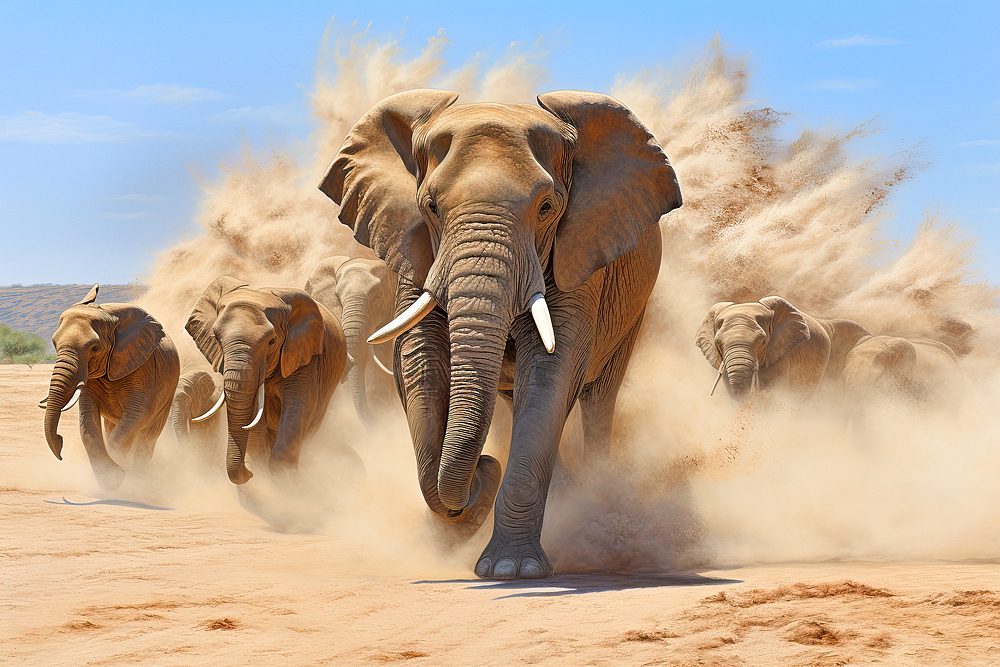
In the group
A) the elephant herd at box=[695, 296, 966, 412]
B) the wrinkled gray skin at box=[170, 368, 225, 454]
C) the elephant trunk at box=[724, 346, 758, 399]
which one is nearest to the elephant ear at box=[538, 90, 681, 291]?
the elephant trunk at box=[724, 346, 758, 399]

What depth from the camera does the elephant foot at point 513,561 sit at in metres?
5.51

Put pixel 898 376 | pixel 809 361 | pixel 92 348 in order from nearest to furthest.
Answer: pixel 92 348 < pixel 809 361 < pixel 898 376

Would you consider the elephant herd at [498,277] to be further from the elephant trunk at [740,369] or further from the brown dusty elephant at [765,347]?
the brown dusty elephant at [765,347]

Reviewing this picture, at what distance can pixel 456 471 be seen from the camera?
551cm

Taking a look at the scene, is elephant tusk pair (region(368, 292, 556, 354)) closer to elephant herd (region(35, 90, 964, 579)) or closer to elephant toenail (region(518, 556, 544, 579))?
elephant herd (region(35, 90, 964, 579))

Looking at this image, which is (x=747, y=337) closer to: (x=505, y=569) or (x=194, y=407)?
(x=505, y=569)

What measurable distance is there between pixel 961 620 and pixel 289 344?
7.24 metres

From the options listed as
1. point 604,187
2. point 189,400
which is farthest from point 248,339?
point 189,400

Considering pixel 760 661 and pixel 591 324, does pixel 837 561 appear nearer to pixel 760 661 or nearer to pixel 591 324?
pixel 591 324

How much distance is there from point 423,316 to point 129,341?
656 centimetres

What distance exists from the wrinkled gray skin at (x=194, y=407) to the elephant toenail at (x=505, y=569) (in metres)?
7.83

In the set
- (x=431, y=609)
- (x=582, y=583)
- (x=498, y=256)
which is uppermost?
(x=498, y=256)

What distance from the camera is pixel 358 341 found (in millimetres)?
14289

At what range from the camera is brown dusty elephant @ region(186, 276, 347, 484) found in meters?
9.03
